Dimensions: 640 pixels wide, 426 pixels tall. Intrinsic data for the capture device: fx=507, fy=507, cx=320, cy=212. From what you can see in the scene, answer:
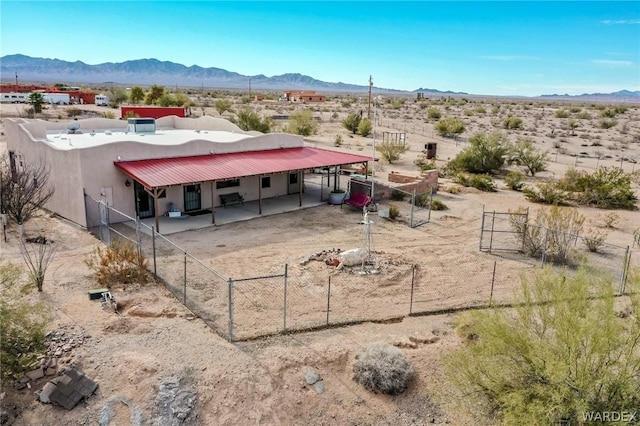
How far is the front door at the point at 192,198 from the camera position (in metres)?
24.0

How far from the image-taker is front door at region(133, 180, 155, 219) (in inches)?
886

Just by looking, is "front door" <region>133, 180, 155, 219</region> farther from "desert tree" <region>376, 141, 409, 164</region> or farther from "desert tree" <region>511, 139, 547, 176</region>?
"desert tree" <region>511, 139, 547, 176</region>

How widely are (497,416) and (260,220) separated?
51.6 ft

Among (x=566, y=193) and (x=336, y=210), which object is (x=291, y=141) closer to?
(x=336, y=210)

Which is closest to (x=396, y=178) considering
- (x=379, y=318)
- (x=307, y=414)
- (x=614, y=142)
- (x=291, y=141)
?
(x=291, y=141)

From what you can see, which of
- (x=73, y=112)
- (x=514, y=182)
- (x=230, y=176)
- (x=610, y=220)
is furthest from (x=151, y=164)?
(x=73, y=112)

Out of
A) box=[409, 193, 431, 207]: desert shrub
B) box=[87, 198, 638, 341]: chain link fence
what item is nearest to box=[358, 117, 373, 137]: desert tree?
box=[409, 193, 431, 207]: desert shrub

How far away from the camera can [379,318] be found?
13.6 metres

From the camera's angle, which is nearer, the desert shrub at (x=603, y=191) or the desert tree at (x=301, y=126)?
the desert shrub at (x=603, y=191)

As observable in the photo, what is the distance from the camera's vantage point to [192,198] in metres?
24.3

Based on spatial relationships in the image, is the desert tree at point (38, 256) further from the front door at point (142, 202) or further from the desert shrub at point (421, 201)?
the desert shrub at point (421, 201)

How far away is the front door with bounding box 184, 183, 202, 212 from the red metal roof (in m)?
1.28

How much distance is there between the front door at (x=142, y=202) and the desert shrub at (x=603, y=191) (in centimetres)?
2257

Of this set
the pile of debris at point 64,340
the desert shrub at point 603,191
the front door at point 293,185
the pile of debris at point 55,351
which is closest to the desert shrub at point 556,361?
the pile of debris at point 55,351
